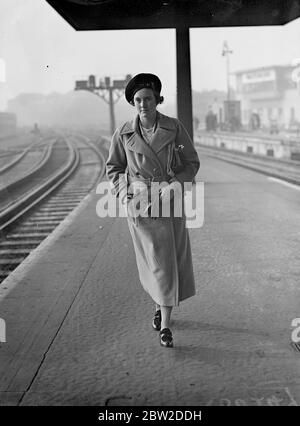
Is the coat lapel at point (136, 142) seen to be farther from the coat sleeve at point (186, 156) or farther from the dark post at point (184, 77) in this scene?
the dark post at point (184, 77)

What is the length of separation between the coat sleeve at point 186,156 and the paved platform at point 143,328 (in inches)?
38.8

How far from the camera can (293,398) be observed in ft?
7.60

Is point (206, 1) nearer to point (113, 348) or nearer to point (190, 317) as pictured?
point (190, 317)

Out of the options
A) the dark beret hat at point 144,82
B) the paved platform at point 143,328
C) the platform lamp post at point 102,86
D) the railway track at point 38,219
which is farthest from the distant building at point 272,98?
the dark beret hat at point 144,82

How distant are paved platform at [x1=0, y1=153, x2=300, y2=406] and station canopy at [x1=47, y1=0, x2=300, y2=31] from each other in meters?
2.44

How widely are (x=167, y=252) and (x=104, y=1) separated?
3.18 meters

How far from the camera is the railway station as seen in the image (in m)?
2.47

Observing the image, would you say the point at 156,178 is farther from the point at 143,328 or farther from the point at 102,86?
the point at 102,86

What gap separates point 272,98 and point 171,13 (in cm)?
3441

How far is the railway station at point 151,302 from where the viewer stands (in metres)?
2.47

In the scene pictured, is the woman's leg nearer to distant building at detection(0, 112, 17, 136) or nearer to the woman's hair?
the woman's hair
